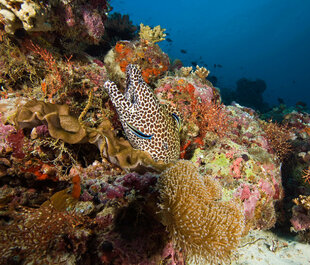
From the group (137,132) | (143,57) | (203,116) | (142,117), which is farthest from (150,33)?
(137,132)

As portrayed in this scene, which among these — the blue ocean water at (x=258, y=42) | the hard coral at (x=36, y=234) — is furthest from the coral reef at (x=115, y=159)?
the blue ocean water at (x=258, y=42)

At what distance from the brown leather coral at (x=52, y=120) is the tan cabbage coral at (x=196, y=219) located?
1.77 m

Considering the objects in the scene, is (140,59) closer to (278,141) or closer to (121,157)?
(121,157)

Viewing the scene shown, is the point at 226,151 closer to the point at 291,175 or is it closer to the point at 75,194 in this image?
the point at 75,194

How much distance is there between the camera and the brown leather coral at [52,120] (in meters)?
2.80

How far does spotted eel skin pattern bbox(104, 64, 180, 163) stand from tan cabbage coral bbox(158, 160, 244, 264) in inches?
58.3

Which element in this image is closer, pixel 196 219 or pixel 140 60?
pixel 196 219

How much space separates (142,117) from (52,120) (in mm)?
1694

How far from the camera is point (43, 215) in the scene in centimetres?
194

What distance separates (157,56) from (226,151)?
366 cm

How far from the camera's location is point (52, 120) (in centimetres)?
293

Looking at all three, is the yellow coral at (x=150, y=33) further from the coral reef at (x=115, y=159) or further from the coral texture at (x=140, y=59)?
the coral texture at (x=140, y=59)

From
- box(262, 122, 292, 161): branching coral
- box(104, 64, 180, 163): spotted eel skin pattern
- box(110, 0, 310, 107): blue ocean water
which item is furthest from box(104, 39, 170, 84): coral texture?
box(110, 0, 310, 107): blue ocean water

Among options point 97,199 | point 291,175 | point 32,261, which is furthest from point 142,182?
point 291,175
